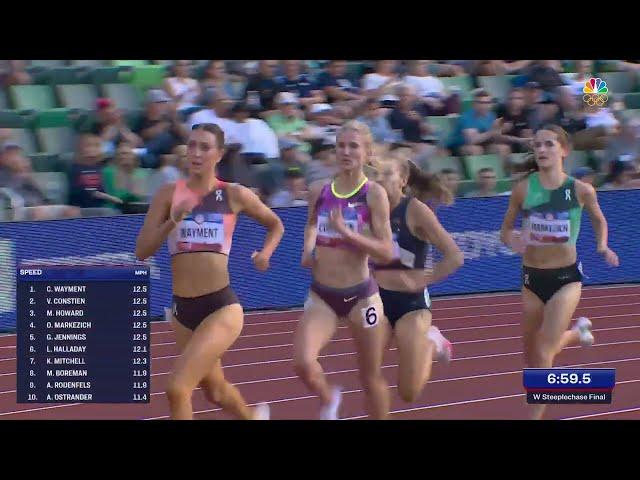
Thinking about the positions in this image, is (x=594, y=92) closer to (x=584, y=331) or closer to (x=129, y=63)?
(x=584, y=331)

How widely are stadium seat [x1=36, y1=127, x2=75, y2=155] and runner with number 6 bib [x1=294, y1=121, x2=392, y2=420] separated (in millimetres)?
1619

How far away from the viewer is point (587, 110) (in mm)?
8820

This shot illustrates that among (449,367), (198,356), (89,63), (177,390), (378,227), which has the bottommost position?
(449,367)

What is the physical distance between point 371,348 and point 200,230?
963 mm

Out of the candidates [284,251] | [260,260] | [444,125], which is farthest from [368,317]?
[444,125]

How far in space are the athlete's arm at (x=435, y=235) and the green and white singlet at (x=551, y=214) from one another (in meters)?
0.50

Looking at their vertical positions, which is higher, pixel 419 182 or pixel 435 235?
pixel 419 182

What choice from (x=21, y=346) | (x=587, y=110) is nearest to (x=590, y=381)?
(x=587, y=110)

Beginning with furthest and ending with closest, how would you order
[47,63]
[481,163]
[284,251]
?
[481,163] < [284,251] < [47,63]

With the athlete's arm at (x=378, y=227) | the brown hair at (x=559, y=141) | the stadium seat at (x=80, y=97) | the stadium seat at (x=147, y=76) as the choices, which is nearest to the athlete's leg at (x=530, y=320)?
the brown hair at (x=559, y=141)

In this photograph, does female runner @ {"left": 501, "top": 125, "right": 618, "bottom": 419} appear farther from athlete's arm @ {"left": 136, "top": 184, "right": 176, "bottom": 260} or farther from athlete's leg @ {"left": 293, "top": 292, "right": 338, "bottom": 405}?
athlete's arm @ {"left": 136, "top": 184, "right": 176, "bottom": 260}

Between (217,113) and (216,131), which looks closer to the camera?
(216,131)

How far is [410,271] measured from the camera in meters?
8.09
